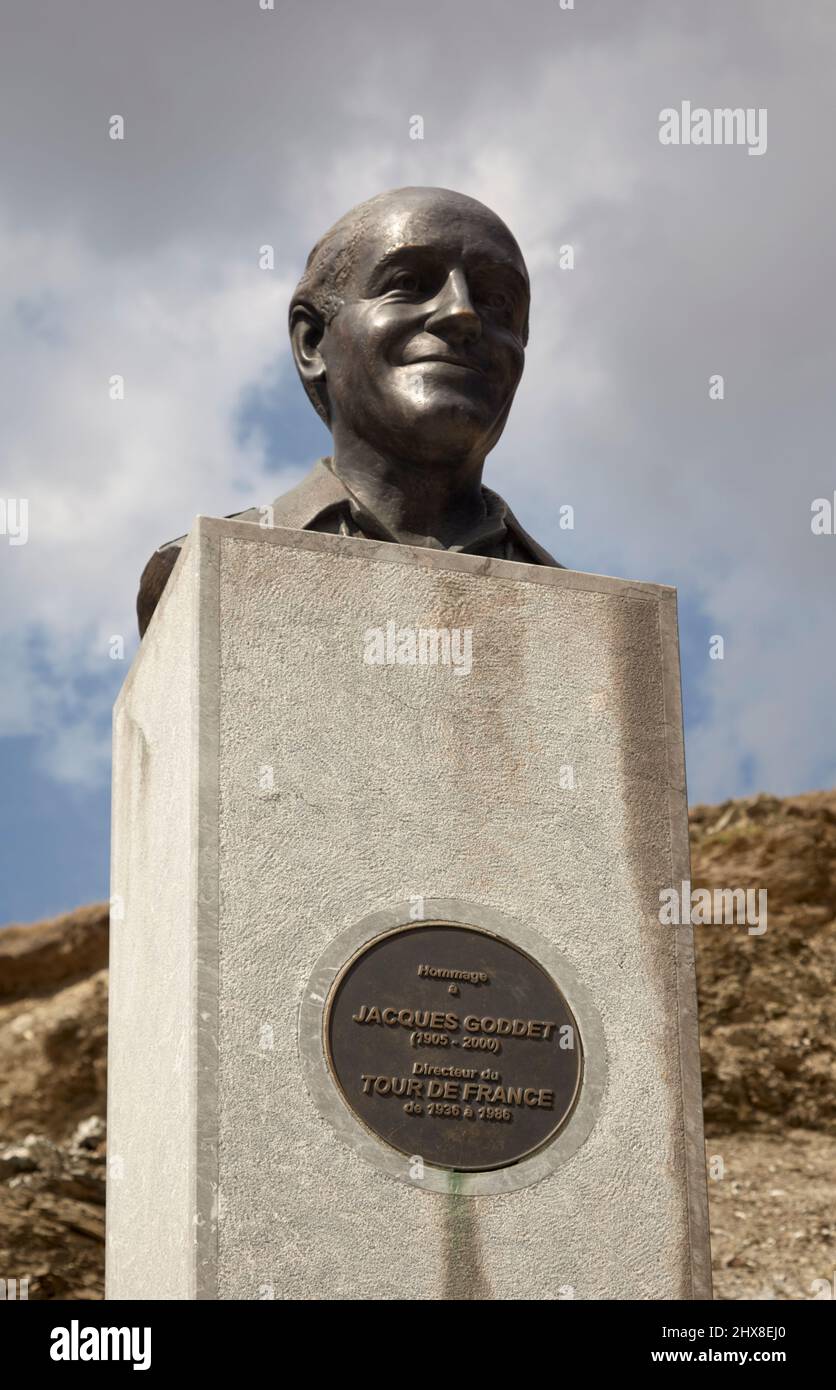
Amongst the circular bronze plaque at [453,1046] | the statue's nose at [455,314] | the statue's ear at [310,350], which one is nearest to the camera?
the circular bronze plaque at [453,1046]

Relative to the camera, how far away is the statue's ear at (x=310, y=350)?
7.19 metres

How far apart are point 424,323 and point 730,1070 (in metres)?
14.6

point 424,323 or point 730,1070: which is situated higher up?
point 424,323

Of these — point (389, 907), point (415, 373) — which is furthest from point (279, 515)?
point (389, 907)

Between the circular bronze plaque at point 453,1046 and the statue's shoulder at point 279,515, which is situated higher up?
the statue's shoulder at point 279,515

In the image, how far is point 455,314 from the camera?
6.71m

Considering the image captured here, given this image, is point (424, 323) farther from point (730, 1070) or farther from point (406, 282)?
point (730, 1070)

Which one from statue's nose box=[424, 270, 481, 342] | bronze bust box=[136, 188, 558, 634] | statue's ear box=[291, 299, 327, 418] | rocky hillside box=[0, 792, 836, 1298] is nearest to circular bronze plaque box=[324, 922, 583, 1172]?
bronze bust box=[136, 188, 558, 634]

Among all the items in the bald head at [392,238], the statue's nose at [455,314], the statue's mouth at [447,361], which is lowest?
the statue's mouth at [447,361]

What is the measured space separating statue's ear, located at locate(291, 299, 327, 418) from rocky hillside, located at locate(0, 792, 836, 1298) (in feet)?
33.8

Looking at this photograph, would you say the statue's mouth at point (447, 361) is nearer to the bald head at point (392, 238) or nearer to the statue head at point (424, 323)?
the statue head at point (424, 323)

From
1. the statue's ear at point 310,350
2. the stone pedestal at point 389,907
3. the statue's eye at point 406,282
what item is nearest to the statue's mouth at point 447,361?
the statue's eye at point 406,282

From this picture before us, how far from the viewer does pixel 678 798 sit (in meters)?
6.45
